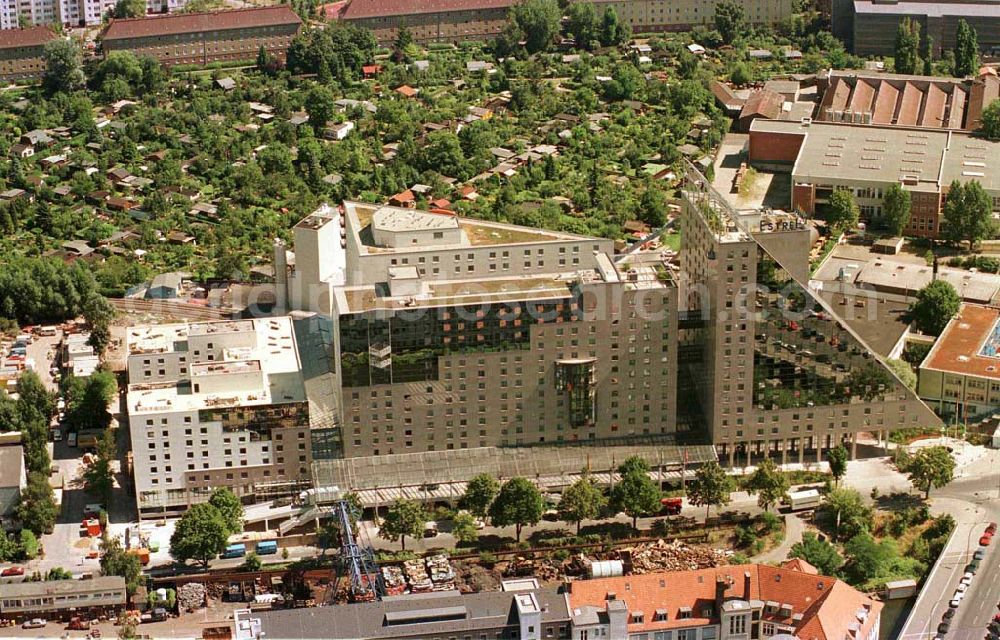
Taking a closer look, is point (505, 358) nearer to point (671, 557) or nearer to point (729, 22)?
point (671, 557)

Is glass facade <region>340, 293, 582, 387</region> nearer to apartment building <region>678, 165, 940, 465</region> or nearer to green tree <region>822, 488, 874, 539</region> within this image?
apartment building <region>678, 165, 940, 465</region>

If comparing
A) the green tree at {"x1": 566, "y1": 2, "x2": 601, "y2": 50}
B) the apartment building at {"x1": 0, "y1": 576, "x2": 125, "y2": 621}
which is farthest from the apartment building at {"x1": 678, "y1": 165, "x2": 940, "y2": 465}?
the green tree at {"x1": 566, "y1": 2, "x2": 601, "y2": 50}

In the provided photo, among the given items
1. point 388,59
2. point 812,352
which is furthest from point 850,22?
point 812,352

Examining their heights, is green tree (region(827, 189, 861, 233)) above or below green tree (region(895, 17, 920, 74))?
below

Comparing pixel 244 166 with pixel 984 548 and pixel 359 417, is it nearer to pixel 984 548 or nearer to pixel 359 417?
pixel 359 417

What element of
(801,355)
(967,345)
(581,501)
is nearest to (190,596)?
(581,501)

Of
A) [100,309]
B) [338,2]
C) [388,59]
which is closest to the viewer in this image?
[100,309]

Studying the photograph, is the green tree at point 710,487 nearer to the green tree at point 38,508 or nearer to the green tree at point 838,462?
the green tree at point 838,462
